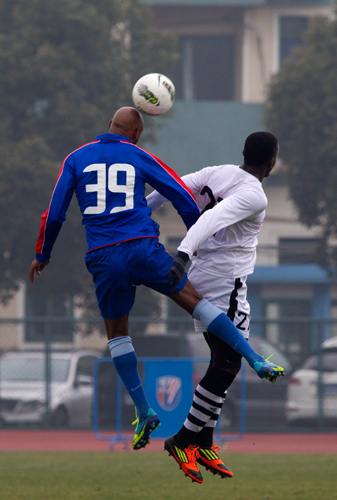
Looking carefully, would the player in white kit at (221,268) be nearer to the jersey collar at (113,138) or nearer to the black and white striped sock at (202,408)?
the black and white striped sock at (202,408)

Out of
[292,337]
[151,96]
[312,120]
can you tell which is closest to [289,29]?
[312,120]

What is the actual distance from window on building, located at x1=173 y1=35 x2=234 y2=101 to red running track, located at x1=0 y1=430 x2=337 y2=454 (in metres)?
14.6

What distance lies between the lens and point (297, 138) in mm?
20234

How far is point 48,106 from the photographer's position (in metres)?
19.1

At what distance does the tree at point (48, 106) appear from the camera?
1803cm

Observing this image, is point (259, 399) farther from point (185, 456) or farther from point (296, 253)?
point (185, 456)

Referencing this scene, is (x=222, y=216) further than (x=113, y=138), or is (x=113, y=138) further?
(x=113, y=138)

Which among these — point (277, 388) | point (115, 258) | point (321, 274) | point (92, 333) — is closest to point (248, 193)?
point (115, 258)

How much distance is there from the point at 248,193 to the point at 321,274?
2076cm

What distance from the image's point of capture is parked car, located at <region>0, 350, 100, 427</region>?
Answer: 16.5 metres

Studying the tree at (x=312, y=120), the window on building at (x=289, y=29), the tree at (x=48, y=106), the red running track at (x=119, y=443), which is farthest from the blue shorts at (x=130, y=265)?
the window on building at (x=289, y=29)

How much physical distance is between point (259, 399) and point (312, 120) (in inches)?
279

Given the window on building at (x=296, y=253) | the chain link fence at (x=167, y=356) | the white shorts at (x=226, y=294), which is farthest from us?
the window on building at (x=296, y=253)

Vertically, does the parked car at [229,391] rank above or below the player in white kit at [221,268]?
below
